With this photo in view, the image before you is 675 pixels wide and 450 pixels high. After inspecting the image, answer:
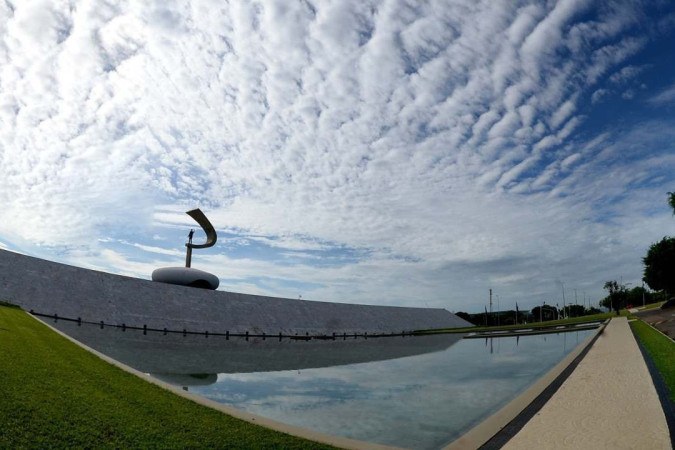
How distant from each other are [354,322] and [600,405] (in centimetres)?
4349

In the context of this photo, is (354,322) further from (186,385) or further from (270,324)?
(186,385)

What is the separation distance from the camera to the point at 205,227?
47594 millimetres

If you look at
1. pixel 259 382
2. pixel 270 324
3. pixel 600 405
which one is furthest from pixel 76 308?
pixel 600 405

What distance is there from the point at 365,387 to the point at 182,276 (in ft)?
114

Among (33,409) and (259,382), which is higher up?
(33,409)

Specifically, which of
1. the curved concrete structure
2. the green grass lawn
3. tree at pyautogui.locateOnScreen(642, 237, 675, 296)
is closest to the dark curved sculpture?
the curved concrete structure

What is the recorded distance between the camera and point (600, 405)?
825cm

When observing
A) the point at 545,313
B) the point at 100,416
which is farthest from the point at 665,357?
the point at 545,313

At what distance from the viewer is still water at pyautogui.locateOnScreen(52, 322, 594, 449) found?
8.16 metres

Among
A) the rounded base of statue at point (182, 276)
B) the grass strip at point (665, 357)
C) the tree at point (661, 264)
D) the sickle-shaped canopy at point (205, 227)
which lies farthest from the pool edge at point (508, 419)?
the tree at point (661, 264)

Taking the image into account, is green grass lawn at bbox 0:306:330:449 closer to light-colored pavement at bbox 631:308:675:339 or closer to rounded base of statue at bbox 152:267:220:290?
light-colored pavement at bbox 631:308:675:339

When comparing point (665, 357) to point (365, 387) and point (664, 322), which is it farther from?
point (664, 322)

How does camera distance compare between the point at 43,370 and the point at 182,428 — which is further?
the point at 43,370

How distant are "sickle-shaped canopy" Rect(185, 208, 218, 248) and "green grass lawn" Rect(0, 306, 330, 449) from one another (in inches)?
1528
